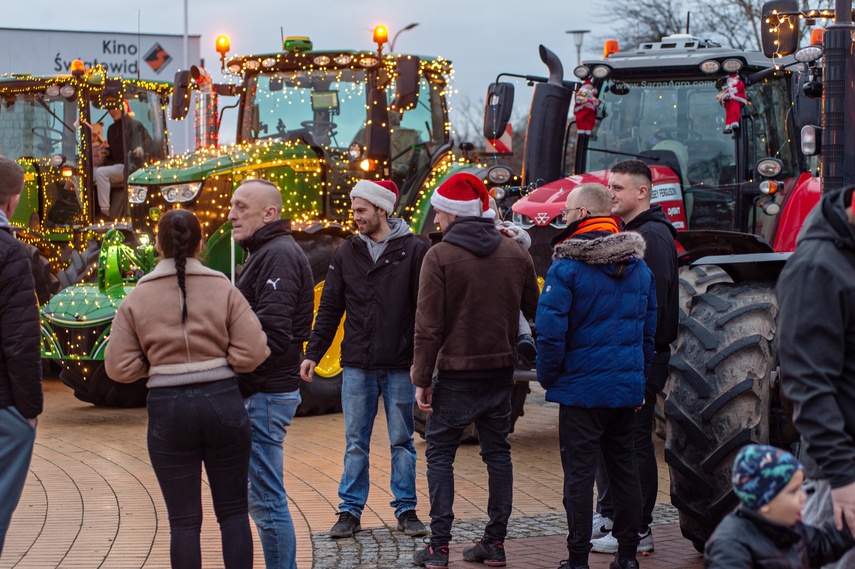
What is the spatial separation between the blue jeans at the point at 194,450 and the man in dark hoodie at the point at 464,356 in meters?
1.48

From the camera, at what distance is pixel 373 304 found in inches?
279

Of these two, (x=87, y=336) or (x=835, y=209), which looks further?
(x=87, y=336)

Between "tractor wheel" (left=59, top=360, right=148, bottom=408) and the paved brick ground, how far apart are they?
64 cm

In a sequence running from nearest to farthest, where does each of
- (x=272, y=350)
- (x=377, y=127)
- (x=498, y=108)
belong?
(x=272, y=350) < (x=498, y=108) < (x=377, y=127)

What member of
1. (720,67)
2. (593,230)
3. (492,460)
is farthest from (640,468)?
(720,67)

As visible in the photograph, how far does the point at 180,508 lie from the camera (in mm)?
4941

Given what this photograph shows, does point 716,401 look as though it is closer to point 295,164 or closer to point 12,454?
point 12,454

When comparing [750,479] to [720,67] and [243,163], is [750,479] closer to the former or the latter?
[720,67]

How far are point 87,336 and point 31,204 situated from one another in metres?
4.07

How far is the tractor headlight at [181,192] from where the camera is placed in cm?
1189

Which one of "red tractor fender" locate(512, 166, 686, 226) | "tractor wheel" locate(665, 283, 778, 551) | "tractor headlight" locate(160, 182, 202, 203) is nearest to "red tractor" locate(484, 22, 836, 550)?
"red tractor fender" locate(512, 166, 686, 226)

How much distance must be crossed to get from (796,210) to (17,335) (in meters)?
4.83

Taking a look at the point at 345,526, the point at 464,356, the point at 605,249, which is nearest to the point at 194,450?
the point at 464,356

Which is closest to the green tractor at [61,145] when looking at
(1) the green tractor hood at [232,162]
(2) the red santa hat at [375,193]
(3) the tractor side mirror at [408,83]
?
(1) the green tractor hood at [232,162]
